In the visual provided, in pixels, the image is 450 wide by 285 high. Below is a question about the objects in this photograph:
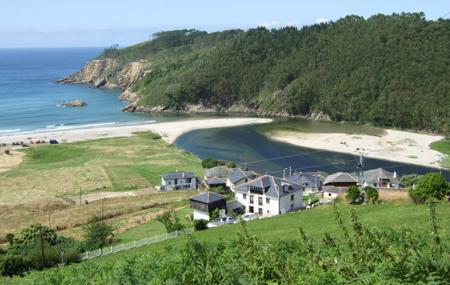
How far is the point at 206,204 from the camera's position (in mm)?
43719

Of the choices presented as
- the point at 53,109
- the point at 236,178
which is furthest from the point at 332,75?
the point at 236,178

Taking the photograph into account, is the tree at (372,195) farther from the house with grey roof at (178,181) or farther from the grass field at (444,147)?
the grass field at (444,147)

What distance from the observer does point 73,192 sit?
58.0 m

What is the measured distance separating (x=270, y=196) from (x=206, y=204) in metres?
5.66

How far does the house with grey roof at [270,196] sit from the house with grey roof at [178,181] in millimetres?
13737

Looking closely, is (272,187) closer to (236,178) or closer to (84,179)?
(236,178)

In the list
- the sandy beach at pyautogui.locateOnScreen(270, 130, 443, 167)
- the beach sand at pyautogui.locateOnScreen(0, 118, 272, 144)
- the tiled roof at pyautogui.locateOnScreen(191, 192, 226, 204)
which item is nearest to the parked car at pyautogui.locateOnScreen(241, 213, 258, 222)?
the tiled roof at pyautogui.locateOnScreen(191, 192, 226, 204)

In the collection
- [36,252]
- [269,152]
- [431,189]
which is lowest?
[269,152]

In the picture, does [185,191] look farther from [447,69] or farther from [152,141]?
[447,69]

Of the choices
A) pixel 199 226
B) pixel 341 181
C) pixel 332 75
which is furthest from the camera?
pixel 332 75

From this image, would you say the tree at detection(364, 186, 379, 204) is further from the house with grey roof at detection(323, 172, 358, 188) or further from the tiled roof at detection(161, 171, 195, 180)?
the tiled roof at detection(161, 171, 195, 180)

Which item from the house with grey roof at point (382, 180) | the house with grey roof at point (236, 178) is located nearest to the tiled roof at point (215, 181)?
the house with grey roof at point (236, 178)

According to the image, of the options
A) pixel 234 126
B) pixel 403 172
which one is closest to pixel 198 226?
pixel 403 172

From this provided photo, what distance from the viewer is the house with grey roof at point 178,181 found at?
5981cm
